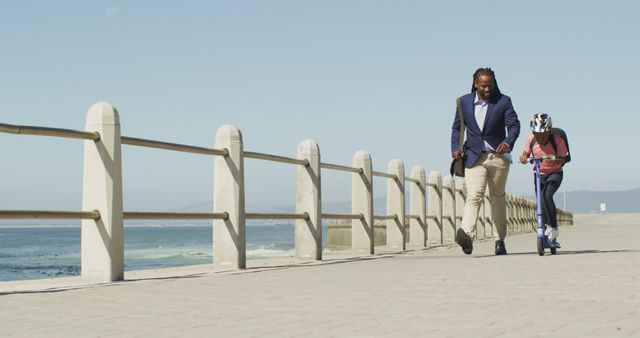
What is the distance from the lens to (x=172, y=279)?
8.92 meters

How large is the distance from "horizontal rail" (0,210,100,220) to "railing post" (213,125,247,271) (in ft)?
7.01

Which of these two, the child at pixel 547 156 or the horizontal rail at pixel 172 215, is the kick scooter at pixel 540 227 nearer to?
the child at pixel 547 156

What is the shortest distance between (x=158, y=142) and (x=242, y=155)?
1.51 m

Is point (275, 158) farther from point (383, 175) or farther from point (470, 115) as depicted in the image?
point (383, 175)

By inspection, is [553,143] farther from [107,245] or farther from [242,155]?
[107,245]

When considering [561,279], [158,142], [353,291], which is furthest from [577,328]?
[158,142]

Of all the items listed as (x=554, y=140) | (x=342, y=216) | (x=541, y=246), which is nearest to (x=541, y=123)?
(x=554, y=140)

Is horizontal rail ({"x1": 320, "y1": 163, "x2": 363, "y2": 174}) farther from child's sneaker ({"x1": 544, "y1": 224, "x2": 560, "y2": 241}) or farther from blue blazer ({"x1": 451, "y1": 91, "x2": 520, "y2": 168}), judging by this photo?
child's sneaker ({"x1": 544, "y1": 224, "x2": 560, "y2": 241})

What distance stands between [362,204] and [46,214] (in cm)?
732

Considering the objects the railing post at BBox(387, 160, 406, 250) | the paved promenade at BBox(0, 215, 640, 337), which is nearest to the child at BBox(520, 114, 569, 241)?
the paved promenade at BBox(0, 215, 640, 337)

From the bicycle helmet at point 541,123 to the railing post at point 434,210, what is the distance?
7704 millimetres

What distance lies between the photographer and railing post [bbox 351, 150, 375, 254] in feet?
48.3

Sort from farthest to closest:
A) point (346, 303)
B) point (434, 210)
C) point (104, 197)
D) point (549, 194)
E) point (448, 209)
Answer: point (448, 209) → point (434, 210) → point (549, 194) → point (104, 197) → point (346, 303)

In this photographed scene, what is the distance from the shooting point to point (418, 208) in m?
18.7
